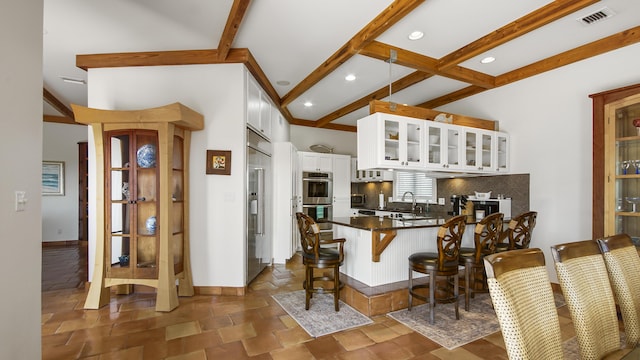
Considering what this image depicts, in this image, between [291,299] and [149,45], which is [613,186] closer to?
[291,299]

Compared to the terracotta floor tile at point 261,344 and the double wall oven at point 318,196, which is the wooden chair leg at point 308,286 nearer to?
the terracotta floor tile at point 261,344

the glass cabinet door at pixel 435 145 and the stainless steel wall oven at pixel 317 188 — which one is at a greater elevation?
the glass cabinet door at pixel 435 145

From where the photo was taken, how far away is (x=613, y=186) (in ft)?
9.69

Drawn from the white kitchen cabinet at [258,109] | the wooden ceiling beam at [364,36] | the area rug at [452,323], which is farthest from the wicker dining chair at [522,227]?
the white kitchen cabinet at [258,109]

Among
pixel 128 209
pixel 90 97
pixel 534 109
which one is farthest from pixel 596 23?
pixel 90 97

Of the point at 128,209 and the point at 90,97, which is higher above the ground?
the point at 90,97

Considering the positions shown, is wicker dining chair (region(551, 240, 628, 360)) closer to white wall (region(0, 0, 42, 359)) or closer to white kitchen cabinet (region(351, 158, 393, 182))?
white wall (region(0, 0, 42, 359))

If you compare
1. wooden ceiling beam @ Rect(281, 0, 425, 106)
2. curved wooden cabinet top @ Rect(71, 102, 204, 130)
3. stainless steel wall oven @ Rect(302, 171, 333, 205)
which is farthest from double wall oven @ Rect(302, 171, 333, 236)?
curved wooden cabinet top @ Rect(71, 102, 204, 130)

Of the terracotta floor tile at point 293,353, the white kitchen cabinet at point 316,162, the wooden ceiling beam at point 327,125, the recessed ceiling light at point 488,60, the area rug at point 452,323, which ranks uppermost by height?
the recessed ceiling light at point 488,60

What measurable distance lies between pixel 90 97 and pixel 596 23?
5560 millimetres

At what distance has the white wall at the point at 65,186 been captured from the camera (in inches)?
260

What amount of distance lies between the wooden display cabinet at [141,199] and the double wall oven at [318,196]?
2.73m

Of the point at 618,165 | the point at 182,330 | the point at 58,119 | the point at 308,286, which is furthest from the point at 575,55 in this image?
the point at 58,119

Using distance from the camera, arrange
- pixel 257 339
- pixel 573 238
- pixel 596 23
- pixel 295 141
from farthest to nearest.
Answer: pixel 295 141 → pixel 573 238 → pixel 596 23 → pixel 257 339
